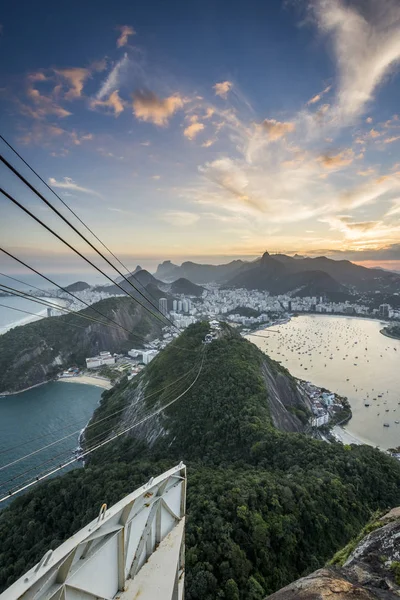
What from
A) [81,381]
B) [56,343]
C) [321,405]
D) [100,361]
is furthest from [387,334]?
[56,343]

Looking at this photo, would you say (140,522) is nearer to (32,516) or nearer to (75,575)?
(75,575)

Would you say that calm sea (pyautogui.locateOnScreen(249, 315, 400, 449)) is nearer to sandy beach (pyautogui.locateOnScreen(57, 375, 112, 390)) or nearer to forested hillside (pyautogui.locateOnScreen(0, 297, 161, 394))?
sandy beach (pyautogui.locateOnScreen(57, 375, 112, 390))

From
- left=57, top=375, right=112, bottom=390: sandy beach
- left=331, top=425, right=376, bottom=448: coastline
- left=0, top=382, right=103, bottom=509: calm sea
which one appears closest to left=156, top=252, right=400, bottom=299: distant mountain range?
left=331, top=425, right=376, bottom=448: coastline

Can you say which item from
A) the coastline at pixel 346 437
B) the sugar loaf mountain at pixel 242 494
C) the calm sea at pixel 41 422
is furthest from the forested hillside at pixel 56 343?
the coastline at pixel 346 437

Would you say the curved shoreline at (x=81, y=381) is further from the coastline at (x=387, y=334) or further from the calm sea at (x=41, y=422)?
the coastline at (x=387, y=334)

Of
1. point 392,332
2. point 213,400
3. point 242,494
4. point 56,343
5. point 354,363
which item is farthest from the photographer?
point 392,332

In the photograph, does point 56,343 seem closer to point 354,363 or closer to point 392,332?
point 354,363

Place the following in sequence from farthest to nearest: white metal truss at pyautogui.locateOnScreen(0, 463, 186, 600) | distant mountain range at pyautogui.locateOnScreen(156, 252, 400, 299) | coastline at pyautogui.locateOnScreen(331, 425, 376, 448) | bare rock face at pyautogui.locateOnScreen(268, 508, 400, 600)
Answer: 1. distant mountain range at pyautogui.locateOnScreen(156, 252, 400, 299)
2. coastline at pyautogui.locateOnScreen(331, 425, 376, 448)
3. bare rock face at pyautogui.locateOnScreen(268, 508, 400, 600)
4. white metal truss at pyautogui.locateOnScreen(0, 463, 186, 600)
